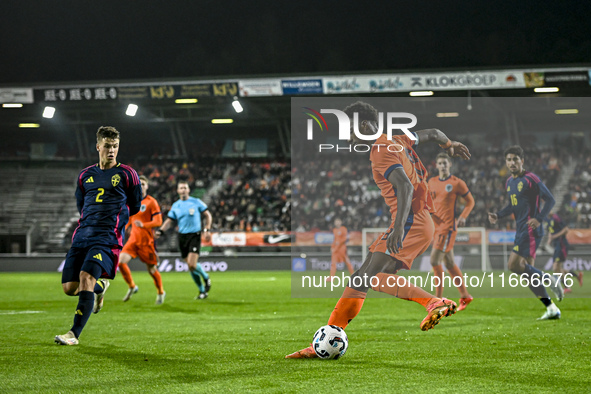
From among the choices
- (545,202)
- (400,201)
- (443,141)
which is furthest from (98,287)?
(545,202)

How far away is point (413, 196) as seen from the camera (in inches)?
236

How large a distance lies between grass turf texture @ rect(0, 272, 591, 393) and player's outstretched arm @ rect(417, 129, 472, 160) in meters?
1.85

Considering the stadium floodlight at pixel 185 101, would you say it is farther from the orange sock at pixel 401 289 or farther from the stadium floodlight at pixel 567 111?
the orange sock at pixel 401 289

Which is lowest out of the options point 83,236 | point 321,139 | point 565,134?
point 83,236

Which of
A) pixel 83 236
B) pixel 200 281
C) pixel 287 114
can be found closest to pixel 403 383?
pixel 83 236

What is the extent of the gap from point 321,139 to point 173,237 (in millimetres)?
24885

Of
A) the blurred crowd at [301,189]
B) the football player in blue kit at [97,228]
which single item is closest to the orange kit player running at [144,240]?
the football player in blue kit at [97,228]

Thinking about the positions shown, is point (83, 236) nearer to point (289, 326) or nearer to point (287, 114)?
point (289, 326)

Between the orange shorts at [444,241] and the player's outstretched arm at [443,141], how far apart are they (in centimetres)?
440

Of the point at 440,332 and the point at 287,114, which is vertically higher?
the point at 287,114

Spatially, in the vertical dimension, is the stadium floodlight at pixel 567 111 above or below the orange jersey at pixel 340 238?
above

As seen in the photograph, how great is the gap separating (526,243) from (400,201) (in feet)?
14.6

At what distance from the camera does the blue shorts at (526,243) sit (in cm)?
953

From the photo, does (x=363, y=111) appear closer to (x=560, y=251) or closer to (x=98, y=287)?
(x=98, y=287)
